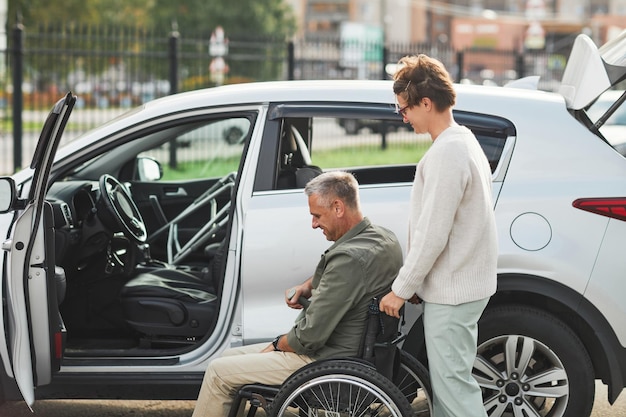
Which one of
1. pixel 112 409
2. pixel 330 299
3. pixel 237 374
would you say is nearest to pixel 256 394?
pixel 237 374

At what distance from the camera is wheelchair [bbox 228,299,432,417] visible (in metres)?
3.58

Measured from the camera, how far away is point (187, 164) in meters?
13.9

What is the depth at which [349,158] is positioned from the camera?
1644 cm

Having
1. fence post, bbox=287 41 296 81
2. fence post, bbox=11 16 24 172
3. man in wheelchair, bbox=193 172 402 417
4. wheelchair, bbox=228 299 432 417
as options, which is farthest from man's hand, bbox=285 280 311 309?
fence post, bbox=287 41 296 81

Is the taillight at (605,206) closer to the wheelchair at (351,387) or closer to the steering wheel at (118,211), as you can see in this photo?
the wheelchair at (351,387)

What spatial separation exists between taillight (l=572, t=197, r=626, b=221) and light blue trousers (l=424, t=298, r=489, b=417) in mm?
759

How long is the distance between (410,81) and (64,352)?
6.58ft

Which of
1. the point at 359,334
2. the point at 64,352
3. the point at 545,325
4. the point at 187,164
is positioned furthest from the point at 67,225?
the point at 187,164

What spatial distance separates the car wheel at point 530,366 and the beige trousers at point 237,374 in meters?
0.85

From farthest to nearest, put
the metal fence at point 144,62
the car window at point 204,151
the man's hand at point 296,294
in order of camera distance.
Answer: the metal fence at point 144,62
the car window at point 204,151
the man's hand at point 296,294

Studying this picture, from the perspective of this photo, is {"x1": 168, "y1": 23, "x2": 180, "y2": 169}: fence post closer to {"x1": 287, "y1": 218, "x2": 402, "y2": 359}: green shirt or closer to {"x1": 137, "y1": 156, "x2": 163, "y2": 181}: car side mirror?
{"x1": 137, "y1": 156, "x2": 163, "y2": 181}: car side mirror

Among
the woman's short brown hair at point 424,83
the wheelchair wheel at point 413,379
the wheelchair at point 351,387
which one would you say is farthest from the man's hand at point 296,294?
the woman's short brown hair at point 424,83

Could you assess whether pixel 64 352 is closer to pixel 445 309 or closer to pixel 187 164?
pixel 445 309

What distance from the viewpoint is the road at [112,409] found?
4.90 metres
